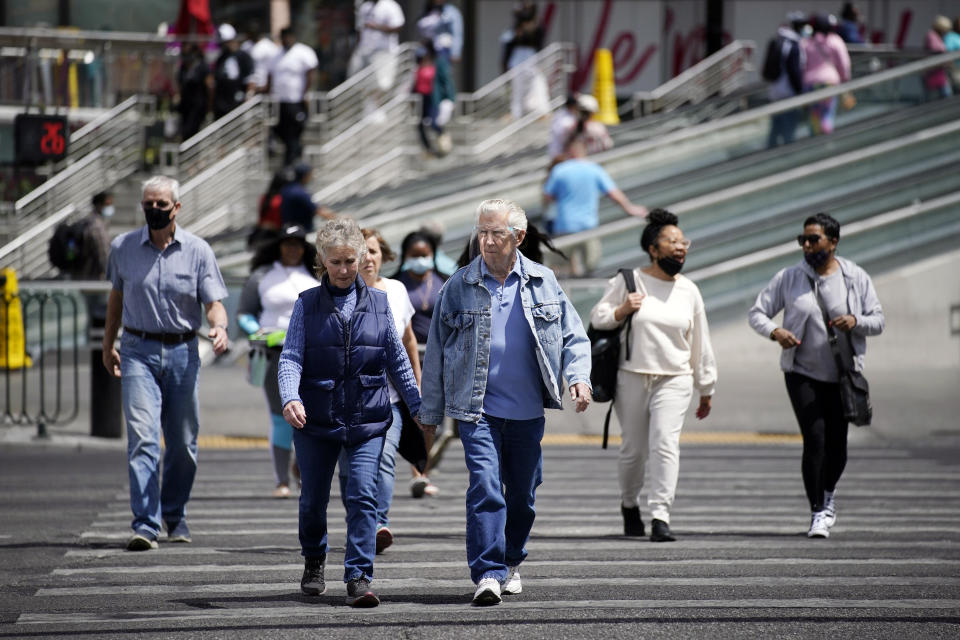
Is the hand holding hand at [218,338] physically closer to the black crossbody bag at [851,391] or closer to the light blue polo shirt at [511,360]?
the light blue polo shirt at [511,360]

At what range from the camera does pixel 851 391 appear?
9.05 metres

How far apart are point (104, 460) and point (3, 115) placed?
10.1 meters

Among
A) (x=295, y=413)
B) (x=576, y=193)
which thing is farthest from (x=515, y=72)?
(x=295, y=413)

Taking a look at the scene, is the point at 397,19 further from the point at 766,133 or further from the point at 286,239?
the point at 286,239

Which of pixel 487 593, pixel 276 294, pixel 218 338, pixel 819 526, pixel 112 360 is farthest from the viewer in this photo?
pixel 276 294

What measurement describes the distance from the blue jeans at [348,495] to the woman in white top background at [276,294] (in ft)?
10.1

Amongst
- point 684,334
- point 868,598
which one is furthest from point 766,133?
point 868,598

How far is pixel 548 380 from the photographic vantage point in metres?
6.95

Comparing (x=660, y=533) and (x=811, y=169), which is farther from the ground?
(x=811, y=169)

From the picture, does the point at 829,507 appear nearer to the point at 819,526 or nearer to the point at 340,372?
the point at 819,526

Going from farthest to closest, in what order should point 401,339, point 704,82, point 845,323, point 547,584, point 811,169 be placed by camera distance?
point 704,82 → point 811,169 → point 845,323 → point 401,339 → point 547,584

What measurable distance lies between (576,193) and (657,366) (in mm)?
7695

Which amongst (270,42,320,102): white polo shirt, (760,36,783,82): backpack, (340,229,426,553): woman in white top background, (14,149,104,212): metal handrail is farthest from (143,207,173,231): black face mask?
(760,36,783,82): backpack

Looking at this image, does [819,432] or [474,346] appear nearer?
[474,346]
